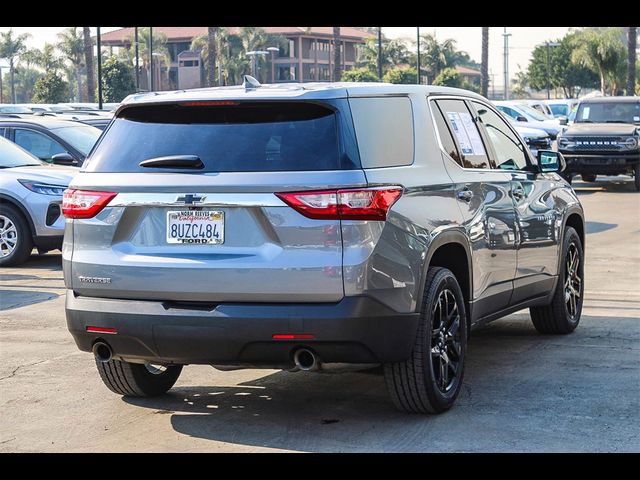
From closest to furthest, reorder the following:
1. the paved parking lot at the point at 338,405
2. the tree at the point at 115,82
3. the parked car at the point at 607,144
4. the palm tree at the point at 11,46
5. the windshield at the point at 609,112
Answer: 1. the paved parking lot at the point at 338,405
2. the parked car at the point at 607,144
3. the windshield at the point at 609,112
4. the tree at the point at 115,82
5. the palm tree at the point at 11,46

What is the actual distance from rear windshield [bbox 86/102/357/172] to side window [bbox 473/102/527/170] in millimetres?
2067

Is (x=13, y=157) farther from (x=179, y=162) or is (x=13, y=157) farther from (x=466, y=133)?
(x=179, y=162)

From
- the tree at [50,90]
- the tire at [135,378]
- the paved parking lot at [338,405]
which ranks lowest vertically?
the paved parking lot at [338,405]

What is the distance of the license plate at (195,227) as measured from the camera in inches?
233

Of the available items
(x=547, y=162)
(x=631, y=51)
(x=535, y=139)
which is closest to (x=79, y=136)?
(x=547, y=162)

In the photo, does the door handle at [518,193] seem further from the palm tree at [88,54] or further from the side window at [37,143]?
the palm tree at [88,54]

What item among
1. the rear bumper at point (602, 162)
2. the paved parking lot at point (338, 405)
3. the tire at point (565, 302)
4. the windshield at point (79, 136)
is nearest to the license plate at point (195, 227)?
the paved parking lot at point (338, 405)

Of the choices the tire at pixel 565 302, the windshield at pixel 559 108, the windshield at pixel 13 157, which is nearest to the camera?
the tire at pixel 565 302

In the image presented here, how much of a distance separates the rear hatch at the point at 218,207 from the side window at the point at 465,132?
128 cm

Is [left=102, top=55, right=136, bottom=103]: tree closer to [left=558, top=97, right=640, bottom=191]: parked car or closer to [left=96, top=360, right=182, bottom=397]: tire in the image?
[left=558, top=97, right=640, bottom=191]: parked car

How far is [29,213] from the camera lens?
13594mm
